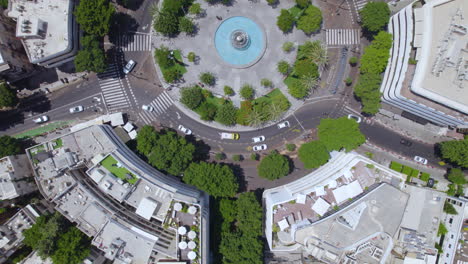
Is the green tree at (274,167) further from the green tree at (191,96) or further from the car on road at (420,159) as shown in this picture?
the car on road at (420,159)

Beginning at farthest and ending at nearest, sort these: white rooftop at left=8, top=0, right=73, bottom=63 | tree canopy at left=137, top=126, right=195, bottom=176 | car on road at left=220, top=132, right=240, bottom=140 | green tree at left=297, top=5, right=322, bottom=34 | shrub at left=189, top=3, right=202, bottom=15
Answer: car on road at left=220, top=132, right=240, bottom=140
shrub at left=189, top=3, right=202, bottom=15
green tree at left=297, top=5, right=322, bottom=34
tree canopy at left=137, top=126, right=195, bottom=176
white rooftop at left=8, top=0, right=73, bottom=63

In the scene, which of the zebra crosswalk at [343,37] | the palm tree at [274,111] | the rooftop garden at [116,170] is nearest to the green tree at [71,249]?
the rooftop garden at [116,170]

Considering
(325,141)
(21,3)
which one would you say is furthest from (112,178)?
(325,141)

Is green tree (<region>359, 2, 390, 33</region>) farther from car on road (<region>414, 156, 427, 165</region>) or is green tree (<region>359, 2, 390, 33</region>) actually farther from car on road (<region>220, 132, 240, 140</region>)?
car on road (<region>220, 132, 240, 140</region>)

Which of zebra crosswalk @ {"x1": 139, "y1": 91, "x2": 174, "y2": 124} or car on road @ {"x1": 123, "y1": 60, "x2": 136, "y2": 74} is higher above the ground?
car on road @ {"x1": 123, "y1": 60, "x2": 136, "y2": 74}

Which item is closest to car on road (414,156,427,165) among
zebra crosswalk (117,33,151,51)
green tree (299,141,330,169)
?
green tree (299,141,330,169)

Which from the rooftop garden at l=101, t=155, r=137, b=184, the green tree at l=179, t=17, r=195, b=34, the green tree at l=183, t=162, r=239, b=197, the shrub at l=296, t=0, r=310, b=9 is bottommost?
the rooftop garden at l=101, t=155, r=137, b=184

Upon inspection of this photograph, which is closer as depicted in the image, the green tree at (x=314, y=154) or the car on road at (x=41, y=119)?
the green tree at (x=314, y=154)
